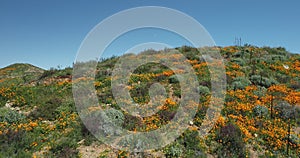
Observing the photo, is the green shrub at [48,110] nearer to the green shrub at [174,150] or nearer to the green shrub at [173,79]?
the green shrub at [174,150]

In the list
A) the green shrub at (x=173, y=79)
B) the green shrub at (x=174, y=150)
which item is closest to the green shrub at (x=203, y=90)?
the green shrub at (x=173, y=79)

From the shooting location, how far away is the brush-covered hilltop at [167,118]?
776 centimetres

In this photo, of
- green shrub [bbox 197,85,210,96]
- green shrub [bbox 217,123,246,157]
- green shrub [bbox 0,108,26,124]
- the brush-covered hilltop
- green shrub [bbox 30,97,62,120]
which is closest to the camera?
the brush-covered hilltop

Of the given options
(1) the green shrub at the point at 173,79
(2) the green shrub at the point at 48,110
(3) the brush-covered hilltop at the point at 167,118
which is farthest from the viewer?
(1) the green shrub at the point at 173,79

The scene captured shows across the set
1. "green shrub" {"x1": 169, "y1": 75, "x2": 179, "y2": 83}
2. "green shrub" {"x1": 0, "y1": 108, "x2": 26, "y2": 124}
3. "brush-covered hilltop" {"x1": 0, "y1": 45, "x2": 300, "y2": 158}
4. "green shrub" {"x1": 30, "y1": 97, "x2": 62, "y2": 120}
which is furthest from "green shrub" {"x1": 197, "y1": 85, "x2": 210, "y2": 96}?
"green shrub" {"x1": 0, "y1": 108, "x2": 26, "y2": 124}

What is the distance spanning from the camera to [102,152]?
7.59 m

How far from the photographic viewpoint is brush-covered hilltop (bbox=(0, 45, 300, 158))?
7.76 m

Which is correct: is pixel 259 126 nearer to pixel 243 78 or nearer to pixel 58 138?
pixel 243 78

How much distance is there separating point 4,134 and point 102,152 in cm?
360

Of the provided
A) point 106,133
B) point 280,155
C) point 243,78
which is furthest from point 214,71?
point 106,133

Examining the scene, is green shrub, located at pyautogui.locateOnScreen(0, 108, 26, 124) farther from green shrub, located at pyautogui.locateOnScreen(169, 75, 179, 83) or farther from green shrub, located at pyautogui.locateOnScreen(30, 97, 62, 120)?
green shrub, located at pyautogui.locateOnScreen(169, 75, 179, 83)

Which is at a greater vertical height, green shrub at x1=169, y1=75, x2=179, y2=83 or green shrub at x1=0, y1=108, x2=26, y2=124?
green shrub at x1=169, y1=75, x2=179, y2=83

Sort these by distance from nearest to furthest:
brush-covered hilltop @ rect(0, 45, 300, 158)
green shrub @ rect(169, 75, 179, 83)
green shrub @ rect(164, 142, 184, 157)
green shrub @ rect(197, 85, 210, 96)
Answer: green shrub @ rect(164, 142, 184, 157) < brush-covered hilltop @ rect(0, 45, 300, 158) < green shrub @ rect(197, 85, 210, 96) < green shrub @ rect(169, 75, 179, 83)

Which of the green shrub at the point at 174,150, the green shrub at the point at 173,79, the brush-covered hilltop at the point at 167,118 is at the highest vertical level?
the green shrub at the point at 173,79
